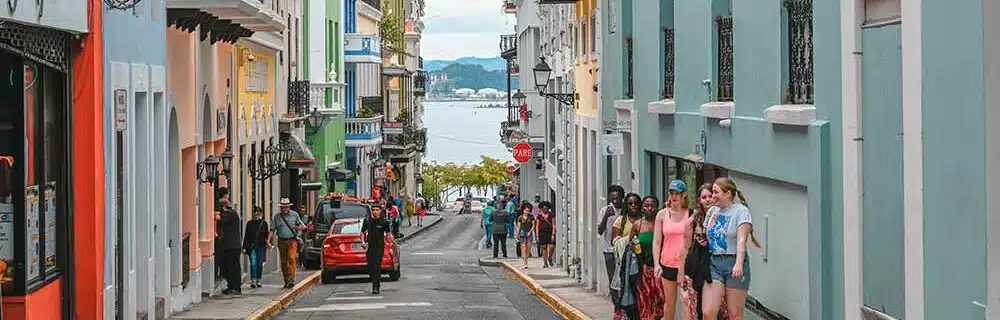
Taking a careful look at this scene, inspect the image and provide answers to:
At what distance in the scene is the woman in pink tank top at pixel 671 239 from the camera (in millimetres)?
14391

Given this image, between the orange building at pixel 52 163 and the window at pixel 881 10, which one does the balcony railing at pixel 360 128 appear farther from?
the window at pixel 881 10

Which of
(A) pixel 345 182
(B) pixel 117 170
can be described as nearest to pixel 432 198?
(A) pixel 345 182

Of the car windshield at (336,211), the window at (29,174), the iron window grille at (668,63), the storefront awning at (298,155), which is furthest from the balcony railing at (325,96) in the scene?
the window at (29,174)

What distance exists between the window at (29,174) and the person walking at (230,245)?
900 cm

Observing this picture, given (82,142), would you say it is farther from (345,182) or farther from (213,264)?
(345,182)

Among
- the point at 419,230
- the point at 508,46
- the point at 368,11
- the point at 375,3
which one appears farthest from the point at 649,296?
the point at 508,46

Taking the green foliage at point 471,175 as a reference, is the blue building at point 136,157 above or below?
above

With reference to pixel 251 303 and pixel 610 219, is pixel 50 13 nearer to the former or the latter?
pixel 610 219

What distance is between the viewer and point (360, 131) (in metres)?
59.1

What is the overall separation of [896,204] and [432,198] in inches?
4653

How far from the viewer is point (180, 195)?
22359mm

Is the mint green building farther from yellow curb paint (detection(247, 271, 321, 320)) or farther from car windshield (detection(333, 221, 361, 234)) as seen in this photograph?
yellow curb paint (detection(247, 271, 321, 320))

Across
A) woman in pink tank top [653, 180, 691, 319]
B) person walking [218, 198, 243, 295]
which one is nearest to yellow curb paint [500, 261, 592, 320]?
person walking [218, 198, 243, 295]

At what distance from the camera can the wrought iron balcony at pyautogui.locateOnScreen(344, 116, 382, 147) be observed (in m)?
58.5
